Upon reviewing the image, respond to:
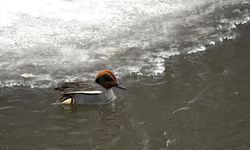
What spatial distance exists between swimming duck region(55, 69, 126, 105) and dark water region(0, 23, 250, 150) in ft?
0.36

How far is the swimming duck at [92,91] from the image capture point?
20.2 feet

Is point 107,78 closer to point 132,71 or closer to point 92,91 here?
point 92,91

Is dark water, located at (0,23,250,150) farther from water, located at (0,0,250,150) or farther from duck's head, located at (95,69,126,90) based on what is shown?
duck's head, located at (95,69,126,90)

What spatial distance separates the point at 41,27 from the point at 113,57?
65.4 inches

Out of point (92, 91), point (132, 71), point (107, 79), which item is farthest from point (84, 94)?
point (132, 71)

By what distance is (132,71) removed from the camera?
6891 millimetres

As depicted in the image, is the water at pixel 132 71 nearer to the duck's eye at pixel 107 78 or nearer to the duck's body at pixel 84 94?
the duck's body at pixel 84 94

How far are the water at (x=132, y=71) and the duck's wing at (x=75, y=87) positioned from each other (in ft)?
0.82

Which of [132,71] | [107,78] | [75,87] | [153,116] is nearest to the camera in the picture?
[153,116]

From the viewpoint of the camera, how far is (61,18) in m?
8.55

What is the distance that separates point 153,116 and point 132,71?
4.17ft

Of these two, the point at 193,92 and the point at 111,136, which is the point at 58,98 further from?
the point at 193,92

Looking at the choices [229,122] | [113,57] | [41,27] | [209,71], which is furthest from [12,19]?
[229,122]

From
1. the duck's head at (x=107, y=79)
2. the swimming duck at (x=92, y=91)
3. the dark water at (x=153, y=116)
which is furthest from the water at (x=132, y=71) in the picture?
the duck's head at (x=107, y=79)
